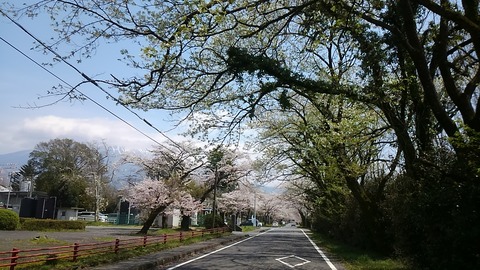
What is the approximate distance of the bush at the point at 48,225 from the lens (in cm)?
3531

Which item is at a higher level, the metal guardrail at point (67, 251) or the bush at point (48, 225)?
the bush at point (48, 225)

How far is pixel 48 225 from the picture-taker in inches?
1442

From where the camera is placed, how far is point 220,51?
585 inches

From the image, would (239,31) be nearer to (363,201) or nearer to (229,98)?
(229,98)

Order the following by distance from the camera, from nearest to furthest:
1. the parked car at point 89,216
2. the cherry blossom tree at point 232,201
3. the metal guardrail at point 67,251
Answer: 1. the metal guardrail at point 67,251
2. the cherry blossom tree at point 232,201
3. the parked car at point 89,216

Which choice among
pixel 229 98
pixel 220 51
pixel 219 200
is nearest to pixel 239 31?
pixel 220 51

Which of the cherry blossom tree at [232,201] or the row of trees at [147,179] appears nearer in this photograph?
the row of trees at [147,179]

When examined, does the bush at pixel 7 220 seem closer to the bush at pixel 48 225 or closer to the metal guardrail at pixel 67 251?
the bush at pixel 48 225

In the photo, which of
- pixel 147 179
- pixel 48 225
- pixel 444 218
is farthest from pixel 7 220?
pixel 444 218

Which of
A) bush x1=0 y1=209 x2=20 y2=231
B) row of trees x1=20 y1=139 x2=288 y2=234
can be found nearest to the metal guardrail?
row of trees x1=20 y1=139 x2=288 y2=234

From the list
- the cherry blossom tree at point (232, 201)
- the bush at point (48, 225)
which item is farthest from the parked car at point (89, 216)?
the bush at point (48, 225)

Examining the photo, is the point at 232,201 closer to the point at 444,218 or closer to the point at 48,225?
the point at 48,225

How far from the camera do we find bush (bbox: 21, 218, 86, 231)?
35.3 metres

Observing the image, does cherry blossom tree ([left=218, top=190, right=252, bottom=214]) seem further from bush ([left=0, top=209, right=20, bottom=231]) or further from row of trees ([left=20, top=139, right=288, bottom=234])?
bush ([left=0, top=209, right=20, bottom=231])
